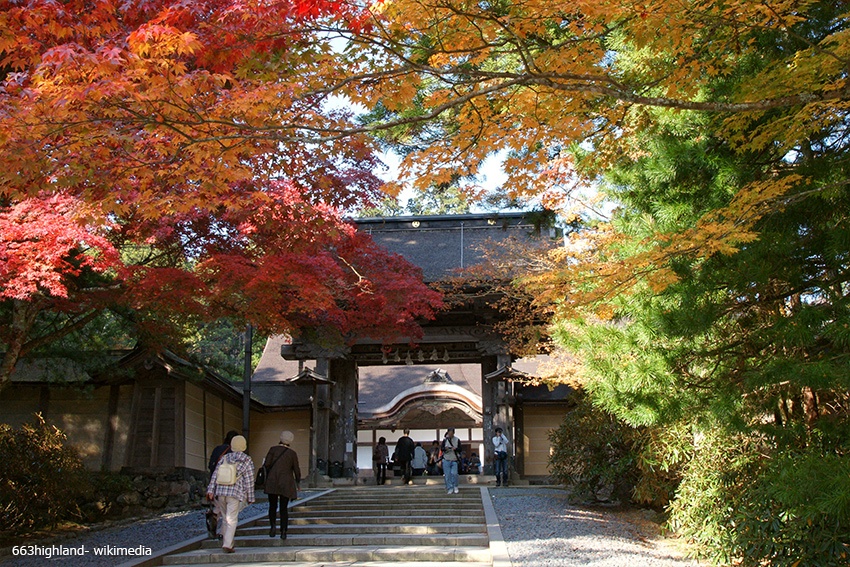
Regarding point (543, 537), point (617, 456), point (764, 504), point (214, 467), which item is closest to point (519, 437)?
point (617, 456)

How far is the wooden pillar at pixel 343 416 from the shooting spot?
1762 cm

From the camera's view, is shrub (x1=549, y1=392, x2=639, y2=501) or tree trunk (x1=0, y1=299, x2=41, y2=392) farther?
shrub (x1=549, y1=392, x2=639, y2=501)

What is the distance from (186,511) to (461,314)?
292 inches

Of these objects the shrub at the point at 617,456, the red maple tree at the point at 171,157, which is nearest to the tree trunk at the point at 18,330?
the red maple tree at the point at 171,157

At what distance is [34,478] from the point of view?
9.59 meters

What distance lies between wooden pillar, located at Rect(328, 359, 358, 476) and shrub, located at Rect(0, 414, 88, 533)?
791 centimetres

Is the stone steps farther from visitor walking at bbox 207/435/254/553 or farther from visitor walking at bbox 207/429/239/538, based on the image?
visitor walking at bbox 207/435/254/553

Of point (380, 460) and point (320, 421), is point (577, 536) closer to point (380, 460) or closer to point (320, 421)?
point (380, 460)

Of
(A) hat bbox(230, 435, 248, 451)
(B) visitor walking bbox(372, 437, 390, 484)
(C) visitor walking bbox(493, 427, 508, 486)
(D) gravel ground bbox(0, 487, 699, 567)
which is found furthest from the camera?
(B) visitor walking bbox(372, 437, 390, 484)

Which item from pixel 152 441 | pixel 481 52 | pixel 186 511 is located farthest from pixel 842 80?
pixel 152 441

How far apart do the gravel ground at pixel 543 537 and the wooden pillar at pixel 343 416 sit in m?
4.87

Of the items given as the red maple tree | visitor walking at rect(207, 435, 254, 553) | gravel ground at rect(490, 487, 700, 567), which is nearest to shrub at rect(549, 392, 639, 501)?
gravel ground at rect(490, 487, 700, 567)

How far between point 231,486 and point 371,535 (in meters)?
2.15

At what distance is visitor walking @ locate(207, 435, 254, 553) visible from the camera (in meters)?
7.89
